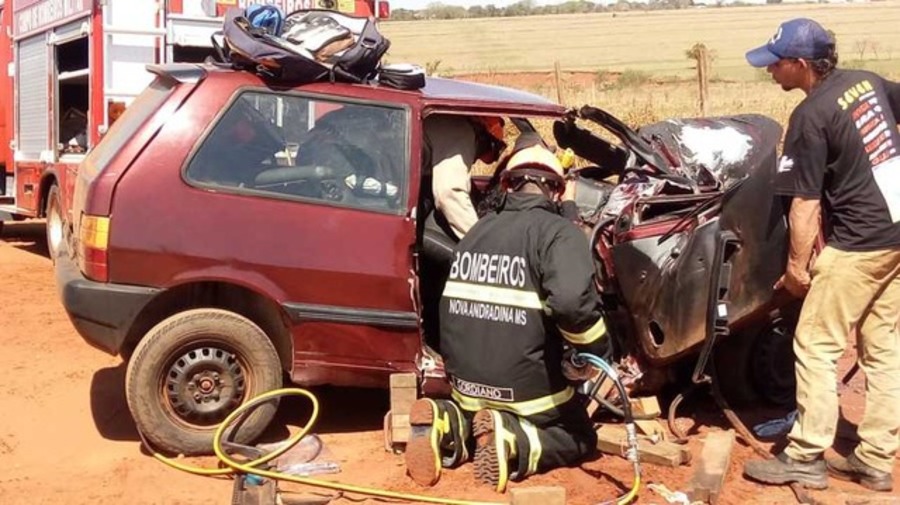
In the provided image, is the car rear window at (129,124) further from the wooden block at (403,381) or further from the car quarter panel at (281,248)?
the wooden block at (403,381)

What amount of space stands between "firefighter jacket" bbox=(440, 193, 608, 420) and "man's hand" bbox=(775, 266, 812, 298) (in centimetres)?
91

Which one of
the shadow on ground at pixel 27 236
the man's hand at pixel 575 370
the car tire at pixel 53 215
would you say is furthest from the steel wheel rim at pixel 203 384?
the shadow on ground at pixel 27 236

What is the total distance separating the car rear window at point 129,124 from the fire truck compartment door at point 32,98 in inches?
250

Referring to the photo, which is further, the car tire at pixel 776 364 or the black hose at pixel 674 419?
the car tire at pixel 776 364

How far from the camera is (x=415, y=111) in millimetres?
5719

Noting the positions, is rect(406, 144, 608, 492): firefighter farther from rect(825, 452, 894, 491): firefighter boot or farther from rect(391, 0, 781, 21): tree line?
rect(391, 0, 781, 21): tree line

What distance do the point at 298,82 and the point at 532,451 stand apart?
2140 mm

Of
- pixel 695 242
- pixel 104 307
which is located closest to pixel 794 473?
pixel 695 242

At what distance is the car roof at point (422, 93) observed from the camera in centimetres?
562

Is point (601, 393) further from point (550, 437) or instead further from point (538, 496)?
point (538, 496)

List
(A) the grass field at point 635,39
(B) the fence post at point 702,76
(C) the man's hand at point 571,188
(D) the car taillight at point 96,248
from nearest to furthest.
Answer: (D) the car taillight at point 96,248 → (C) the man's hand at point 571,188 → (B) the fence post at point 702,76 → (A) the grass field at point 635,39

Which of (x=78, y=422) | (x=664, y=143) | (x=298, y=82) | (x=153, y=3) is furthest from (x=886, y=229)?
(x=153, y=3)

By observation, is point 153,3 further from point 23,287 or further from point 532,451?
point 532,451

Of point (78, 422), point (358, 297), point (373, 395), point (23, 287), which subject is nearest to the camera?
point (358, 297)
